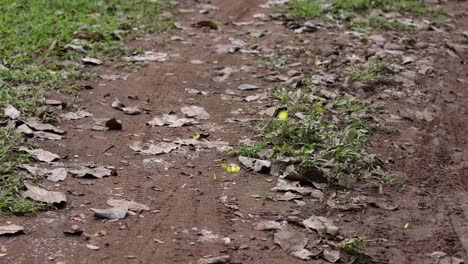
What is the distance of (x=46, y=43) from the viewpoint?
7164 millimetres

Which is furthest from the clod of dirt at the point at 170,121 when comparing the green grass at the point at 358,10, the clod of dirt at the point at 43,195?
the green grass at the point at 358,10

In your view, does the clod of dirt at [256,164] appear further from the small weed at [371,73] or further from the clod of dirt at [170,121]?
the small weed at [371,73]

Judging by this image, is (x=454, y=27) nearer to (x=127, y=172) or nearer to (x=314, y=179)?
(x=314, y=179)

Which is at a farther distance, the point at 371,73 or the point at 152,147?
the point at 371,73

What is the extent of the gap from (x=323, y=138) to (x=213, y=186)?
109 centimetres

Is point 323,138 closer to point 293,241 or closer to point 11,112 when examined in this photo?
point 293,241

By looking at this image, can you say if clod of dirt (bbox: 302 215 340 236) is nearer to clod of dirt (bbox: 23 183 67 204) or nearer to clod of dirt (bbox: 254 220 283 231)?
clod of dirt (bbox: 254 220 283 231)


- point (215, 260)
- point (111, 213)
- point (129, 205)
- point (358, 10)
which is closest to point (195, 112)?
point (129, 205)

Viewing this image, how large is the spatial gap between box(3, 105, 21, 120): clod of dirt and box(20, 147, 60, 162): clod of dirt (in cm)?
57

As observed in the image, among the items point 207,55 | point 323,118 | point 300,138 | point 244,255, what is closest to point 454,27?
point 207,55

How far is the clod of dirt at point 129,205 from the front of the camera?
14.0ft

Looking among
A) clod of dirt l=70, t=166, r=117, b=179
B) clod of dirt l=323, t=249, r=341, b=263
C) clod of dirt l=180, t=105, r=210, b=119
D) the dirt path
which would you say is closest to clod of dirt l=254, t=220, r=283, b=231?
the dirt path

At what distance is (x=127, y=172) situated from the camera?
4.77 meters

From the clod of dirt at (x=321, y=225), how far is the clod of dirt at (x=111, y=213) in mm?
1101
